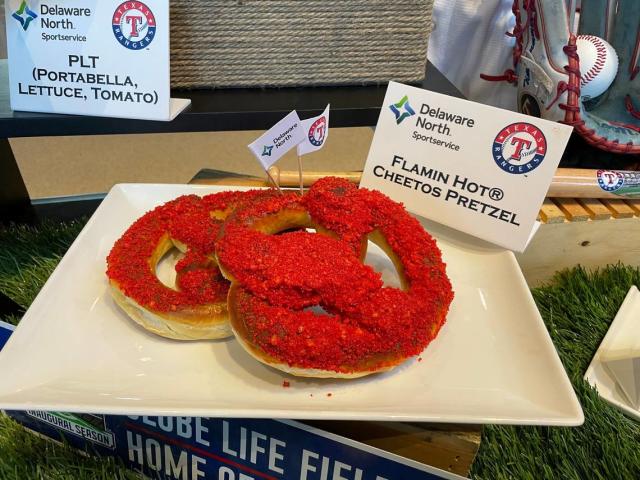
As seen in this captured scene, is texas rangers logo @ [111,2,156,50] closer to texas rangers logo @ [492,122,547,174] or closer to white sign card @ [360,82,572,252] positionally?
white sign card @ [360,82,572,252]

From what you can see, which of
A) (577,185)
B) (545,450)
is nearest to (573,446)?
(545,450)

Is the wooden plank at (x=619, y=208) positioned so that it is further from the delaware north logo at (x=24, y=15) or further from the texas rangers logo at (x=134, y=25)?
the delaware north logo at (x=24, y=15)

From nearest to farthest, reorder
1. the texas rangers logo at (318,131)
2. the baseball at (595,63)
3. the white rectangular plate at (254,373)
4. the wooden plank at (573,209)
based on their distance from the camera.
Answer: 1. the white rectangular plate at (254,373)
2. the texas rangers logo at (318,131)
3. the wooden plank at (573,209)
4. the baseball at (595,63)

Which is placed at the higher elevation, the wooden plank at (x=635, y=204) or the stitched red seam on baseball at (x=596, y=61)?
the stitched red seam on baseball at (x=596, y=61)

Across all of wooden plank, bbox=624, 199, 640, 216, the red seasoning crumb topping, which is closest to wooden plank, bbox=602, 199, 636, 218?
wooden plank, bbox=624, 199, 640, 216

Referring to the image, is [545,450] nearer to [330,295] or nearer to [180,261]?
[330,295]

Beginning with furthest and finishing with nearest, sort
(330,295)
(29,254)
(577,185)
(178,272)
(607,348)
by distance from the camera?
(29,254) < (577,185) < (607,348) < (178,272) < (330,295)

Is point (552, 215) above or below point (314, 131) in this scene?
below

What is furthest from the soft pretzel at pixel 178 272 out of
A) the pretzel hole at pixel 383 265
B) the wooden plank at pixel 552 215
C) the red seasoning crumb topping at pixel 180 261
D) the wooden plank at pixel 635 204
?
the wooden plank at pixel 635 204
